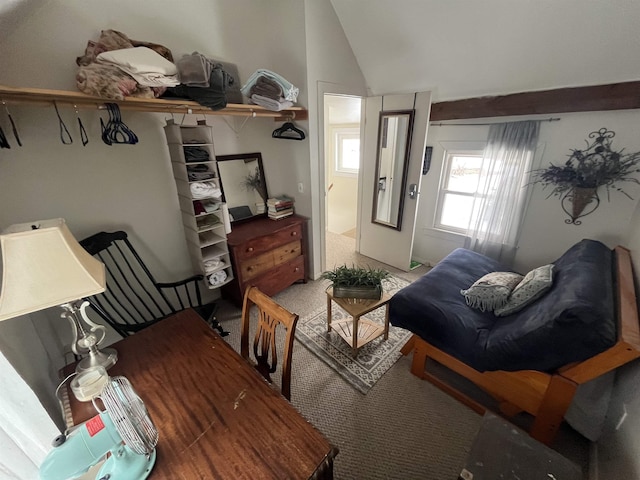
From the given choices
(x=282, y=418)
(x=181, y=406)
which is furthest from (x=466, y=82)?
(x=181, y=406)

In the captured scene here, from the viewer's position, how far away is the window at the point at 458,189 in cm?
278

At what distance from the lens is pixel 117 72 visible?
1393mm

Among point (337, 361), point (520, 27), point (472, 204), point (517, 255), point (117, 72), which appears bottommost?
point (337, 361)

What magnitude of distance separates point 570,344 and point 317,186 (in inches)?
84.3

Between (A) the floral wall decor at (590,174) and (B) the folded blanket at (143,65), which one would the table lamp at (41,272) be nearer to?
(B) the folded blanket at (143,65)

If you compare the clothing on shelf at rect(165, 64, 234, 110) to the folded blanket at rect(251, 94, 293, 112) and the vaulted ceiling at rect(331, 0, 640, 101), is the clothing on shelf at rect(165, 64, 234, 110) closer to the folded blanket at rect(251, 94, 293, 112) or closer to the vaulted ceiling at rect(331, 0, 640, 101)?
the folded blanket at rect(251, 94, 293, 112)

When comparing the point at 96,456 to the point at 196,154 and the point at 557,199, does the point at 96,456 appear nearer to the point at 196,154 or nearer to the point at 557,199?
the point at 196,154

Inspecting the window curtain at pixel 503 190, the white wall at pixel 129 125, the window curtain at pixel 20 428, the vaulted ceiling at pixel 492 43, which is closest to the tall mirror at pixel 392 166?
the vaulted ceiling at pixel 492 43

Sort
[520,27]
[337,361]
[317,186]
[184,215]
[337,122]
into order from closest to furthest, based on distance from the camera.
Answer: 1. [520,27]
2. [337,361]
3. [184,215]
4. [317,186]
5. [337,122]

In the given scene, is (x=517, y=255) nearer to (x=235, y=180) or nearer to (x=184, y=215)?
(x=235, y=180)

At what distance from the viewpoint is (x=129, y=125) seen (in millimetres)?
1844

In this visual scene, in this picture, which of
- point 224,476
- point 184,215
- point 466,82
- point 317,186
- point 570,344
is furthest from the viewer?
point 317,186

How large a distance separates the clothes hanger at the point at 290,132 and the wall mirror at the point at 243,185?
37cm

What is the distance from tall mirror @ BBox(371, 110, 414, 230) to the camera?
9.12 feet
